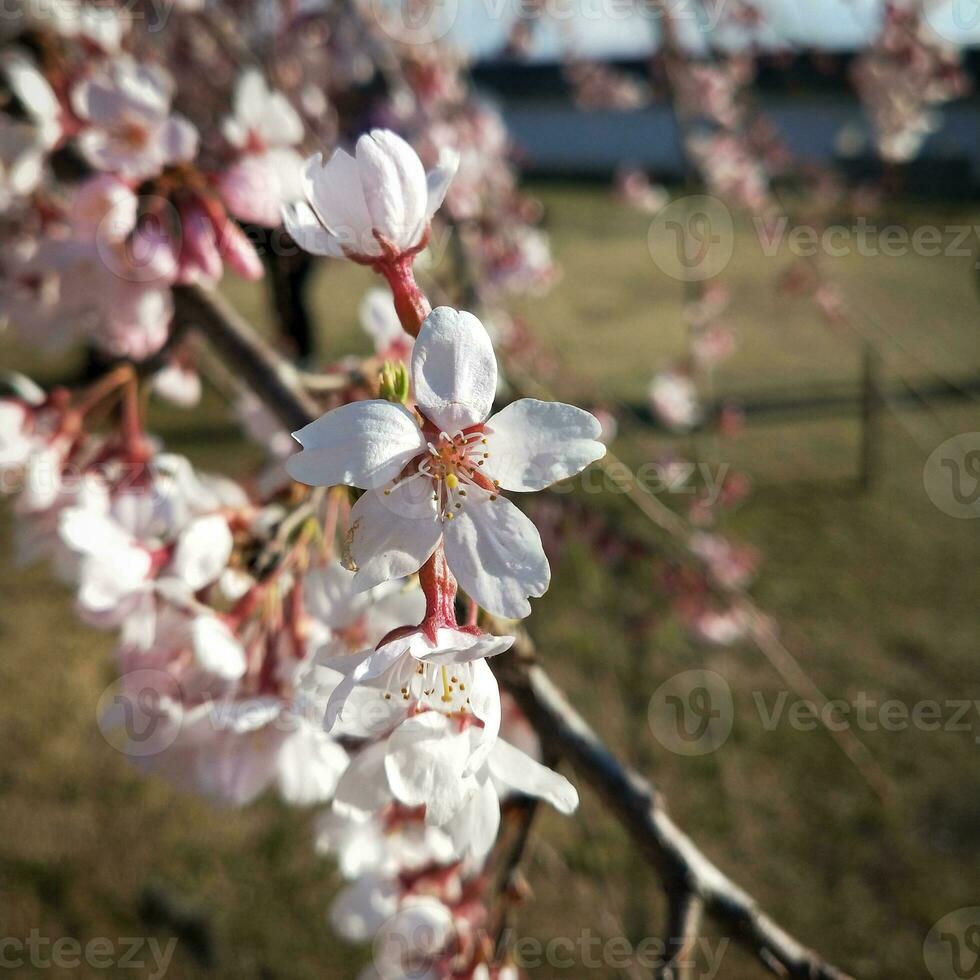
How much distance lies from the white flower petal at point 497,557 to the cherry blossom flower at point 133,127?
66cm

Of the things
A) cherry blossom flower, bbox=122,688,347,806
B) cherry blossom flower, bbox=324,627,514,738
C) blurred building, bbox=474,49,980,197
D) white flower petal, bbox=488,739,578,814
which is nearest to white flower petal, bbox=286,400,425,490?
cherry blossom flower, bbox=324,627,514,738

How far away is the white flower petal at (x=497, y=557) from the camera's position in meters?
0.48

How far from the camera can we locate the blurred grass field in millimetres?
2326

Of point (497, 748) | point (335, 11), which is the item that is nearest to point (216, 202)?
point (497, 748)

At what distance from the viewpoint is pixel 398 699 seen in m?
0.56

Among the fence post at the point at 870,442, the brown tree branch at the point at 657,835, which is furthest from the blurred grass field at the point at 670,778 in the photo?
the brown tree branch at the point at 657,835

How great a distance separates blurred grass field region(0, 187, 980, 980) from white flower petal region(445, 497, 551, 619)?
86 cm

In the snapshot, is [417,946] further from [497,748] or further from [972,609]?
[972,609]

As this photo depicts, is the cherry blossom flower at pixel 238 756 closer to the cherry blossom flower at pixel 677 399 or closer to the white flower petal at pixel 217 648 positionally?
the white flower petal at pixel 217 648

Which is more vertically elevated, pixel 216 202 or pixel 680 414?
pixel 216 202

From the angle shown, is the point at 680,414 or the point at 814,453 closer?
the point at 680,414

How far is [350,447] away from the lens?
1.56ft

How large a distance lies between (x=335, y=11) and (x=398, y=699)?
10.7 ft

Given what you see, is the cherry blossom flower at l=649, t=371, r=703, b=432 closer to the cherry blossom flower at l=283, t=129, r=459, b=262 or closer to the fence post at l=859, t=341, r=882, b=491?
the fence post at l=859, t=341, r=882, b=491
